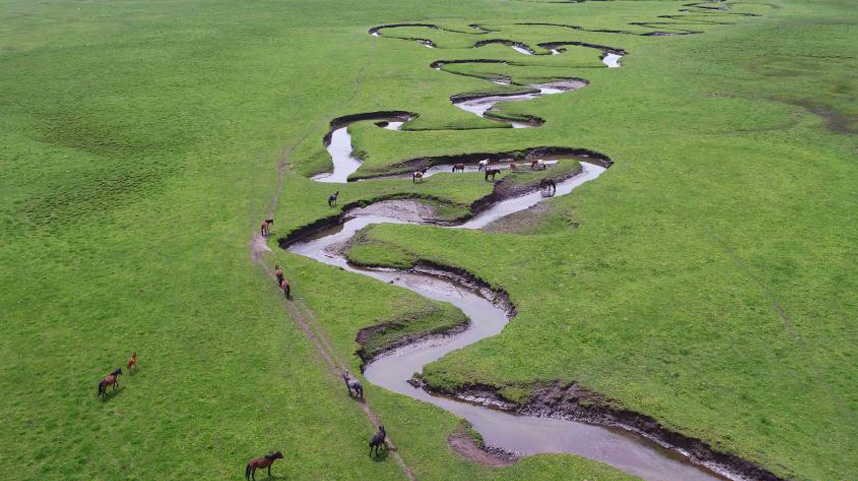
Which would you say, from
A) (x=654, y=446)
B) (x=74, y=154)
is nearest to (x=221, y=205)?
(x=74, y=154)

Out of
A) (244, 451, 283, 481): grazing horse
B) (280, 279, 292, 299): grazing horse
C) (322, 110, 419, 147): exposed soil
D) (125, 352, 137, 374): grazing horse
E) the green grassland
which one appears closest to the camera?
(244, 451, 283, 481): grazing horse

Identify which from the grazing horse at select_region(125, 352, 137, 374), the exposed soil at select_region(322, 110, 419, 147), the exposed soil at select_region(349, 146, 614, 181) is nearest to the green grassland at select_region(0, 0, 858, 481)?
the grazing horse at select_region(125, 352, 137, 374)

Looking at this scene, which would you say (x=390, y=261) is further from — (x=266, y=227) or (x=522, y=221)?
(x=522, y=221)

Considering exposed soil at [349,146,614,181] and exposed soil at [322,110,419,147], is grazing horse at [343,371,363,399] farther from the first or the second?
exposed soil at [322,110,419,147]

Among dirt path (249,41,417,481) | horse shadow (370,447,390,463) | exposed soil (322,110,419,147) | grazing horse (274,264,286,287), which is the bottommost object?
horse shadow (370,447,390,463)

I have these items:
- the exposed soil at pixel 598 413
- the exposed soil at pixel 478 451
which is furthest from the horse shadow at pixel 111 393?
the exposed soil at pixel 478 451

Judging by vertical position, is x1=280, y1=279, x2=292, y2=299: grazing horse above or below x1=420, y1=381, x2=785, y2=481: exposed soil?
above

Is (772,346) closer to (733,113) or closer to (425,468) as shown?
(425,468)
